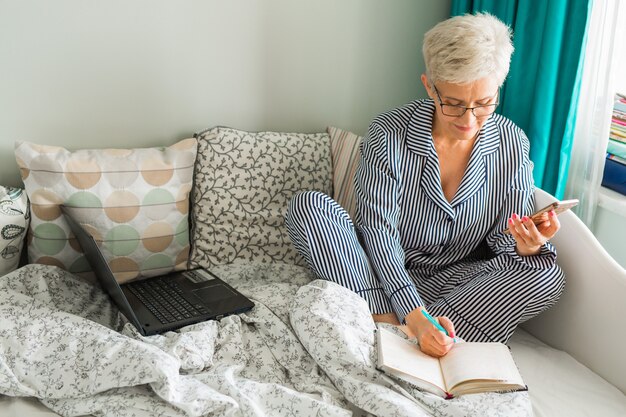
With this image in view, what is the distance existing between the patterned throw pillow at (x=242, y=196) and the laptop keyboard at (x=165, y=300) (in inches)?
6.2

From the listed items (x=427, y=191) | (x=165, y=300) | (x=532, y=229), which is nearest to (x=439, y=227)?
(x=427, y=191)

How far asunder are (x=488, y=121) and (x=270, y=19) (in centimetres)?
72

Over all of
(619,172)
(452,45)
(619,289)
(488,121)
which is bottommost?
(619,289)

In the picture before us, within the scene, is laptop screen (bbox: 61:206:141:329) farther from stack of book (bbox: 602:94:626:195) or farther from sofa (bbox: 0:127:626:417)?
stack of book (bbox: 602:94:626:195)

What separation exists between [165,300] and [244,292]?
207 mm

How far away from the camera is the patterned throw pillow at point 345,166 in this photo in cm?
215

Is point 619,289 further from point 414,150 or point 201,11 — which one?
point 201,11

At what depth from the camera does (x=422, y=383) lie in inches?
55.7

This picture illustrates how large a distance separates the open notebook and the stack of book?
68 cm

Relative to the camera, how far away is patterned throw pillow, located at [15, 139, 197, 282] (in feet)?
6.13

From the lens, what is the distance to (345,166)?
217cm

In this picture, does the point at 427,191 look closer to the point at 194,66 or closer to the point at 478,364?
the point at 478,364

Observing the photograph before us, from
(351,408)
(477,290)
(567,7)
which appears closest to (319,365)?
(351,408)

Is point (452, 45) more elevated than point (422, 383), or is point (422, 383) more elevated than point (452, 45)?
point (452, 45)
